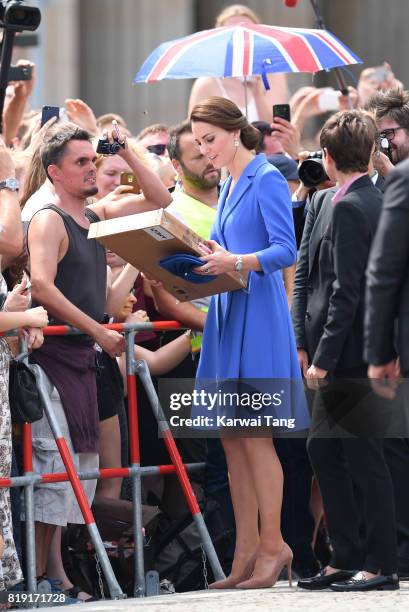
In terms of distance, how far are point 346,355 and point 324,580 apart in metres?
0.93

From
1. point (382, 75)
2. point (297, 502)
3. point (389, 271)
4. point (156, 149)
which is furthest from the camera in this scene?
point (382, 75)

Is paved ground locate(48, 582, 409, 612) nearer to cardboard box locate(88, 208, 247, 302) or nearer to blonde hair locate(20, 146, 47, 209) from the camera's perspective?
cardboard box locate(88, 208, 247, 302)

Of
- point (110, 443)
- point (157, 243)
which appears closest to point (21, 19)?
point (157, 243)

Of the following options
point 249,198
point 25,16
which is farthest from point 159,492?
point 25,16

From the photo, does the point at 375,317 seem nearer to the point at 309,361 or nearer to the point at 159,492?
the point at 309,361

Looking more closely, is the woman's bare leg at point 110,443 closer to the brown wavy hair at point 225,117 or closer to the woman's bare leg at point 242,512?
the woman's bare leg at point 242,512

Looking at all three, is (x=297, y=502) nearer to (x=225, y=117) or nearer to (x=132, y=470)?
(x=132, y=470)

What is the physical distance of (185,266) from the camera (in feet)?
22.6

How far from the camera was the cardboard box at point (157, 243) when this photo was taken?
21.8ft

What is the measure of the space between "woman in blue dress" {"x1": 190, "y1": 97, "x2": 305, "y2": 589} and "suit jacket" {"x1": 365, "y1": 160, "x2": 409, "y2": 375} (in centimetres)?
159

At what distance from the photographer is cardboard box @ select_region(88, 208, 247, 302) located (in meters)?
6.65

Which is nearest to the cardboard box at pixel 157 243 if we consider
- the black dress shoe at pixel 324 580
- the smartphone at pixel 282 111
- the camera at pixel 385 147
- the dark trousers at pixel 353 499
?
the dark trousers at pixel 353 499

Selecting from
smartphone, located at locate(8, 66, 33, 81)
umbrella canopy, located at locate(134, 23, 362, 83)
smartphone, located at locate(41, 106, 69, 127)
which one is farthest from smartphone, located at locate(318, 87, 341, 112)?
smartphone, located at locate(41, 106, 69, 127)

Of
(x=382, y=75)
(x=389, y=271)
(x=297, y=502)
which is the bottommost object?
(x=297, y=502)
